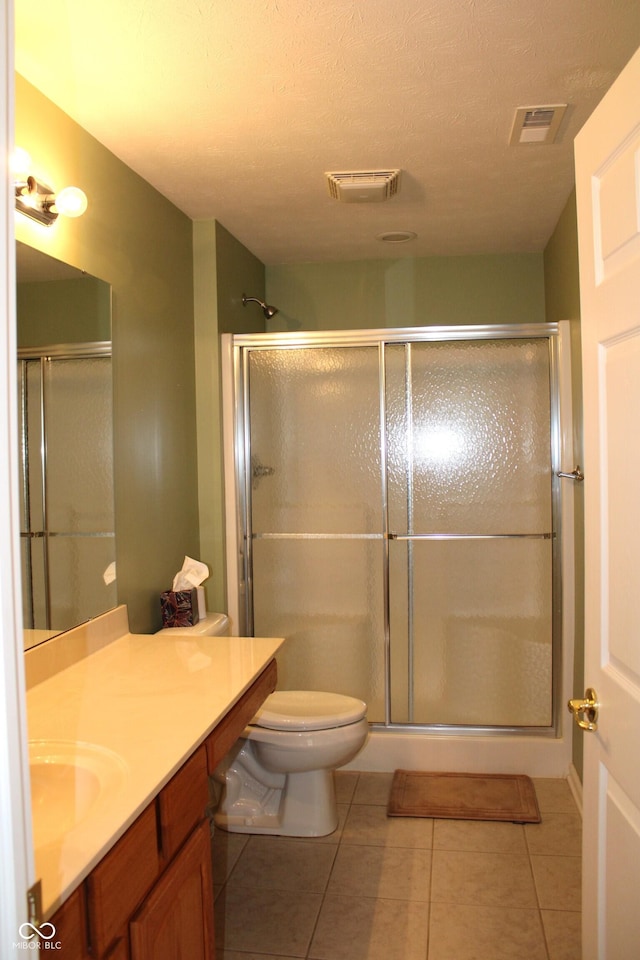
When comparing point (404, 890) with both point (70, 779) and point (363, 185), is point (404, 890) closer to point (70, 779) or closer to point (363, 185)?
point (70, 779)

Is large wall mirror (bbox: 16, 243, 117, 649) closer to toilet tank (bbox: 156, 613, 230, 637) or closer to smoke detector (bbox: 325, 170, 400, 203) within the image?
toilet tank (bbox: 156, 613, 230, 637)

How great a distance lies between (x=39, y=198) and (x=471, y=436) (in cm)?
204

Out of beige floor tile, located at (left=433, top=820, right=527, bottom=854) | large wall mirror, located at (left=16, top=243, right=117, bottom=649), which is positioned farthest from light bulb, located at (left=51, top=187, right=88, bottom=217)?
beige floor tile, located at (left=433, top=820, right=527, bottom=854)

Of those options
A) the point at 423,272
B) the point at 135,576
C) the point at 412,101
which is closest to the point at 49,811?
the point at 135,576

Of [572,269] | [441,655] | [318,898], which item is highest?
[572,269]

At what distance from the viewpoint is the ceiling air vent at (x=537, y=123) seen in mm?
2213

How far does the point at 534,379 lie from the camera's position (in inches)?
131

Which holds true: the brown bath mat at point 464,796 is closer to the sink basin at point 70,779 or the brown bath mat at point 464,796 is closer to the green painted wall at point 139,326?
the green painted wall at point 139,326

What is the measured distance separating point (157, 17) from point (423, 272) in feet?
7.83

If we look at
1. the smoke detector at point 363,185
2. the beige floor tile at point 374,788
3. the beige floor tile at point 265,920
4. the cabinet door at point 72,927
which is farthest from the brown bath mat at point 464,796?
the smoke detector at point 363,185

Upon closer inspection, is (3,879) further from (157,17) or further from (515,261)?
(515,261)

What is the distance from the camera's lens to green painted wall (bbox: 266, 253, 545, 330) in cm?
389

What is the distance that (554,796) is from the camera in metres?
3.17

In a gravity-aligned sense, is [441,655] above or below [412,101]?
below
